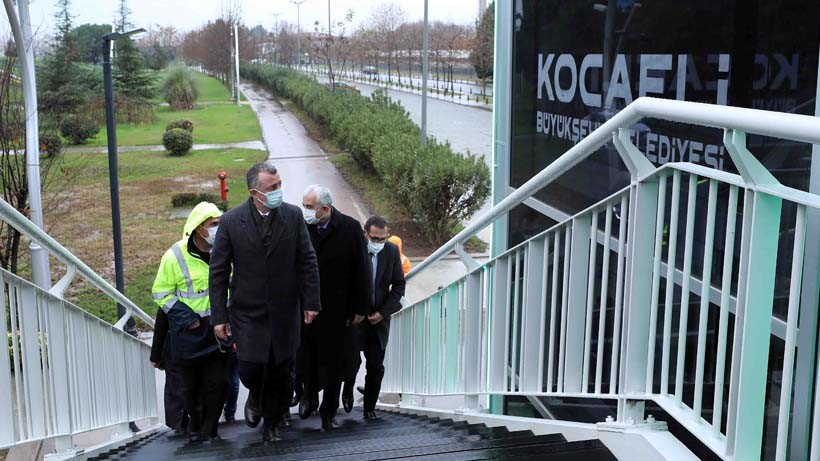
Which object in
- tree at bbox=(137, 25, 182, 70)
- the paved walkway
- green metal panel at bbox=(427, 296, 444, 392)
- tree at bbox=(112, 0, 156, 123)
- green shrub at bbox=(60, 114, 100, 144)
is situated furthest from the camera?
tree at bbox=(137, 25, 182, 70)

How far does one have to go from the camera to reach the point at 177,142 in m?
30.8

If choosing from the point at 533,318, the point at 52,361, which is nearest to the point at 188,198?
the point at 52,361

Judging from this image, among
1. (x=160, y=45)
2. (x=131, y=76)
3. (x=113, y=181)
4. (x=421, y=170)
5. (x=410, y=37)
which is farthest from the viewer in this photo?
(x=160, y=45)

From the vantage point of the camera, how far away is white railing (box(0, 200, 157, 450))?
359 centimetres

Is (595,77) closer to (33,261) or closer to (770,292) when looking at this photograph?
(770,292)

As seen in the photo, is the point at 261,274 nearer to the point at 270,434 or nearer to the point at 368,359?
the point at 270,434

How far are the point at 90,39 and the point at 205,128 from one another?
38.5m

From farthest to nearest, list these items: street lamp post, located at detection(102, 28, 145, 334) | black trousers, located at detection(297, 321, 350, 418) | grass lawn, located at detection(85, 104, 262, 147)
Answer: grass lawn, located at detection(85, 104, 262, 147) → street lamp post, located at detection(102, 28, 145, 334) → black trousers, located at detection(297, 321, 350, 418)

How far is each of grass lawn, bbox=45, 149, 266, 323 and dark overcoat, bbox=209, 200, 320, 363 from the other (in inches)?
318

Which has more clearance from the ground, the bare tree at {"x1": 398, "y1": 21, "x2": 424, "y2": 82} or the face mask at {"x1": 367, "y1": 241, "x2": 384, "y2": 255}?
the bare tree at {"x1": 398, "y1": 21, "x2": 424, "y2": 82}

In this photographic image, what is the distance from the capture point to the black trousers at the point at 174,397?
5672 mm

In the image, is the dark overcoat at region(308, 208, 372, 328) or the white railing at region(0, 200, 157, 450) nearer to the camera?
the white railing at region(0, 200, 157, 450)

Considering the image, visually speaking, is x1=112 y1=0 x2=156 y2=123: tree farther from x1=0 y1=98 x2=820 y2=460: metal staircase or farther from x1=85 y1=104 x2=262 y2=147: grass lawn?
x1=0 y1=98 x2=820 y2=460: metal staircase

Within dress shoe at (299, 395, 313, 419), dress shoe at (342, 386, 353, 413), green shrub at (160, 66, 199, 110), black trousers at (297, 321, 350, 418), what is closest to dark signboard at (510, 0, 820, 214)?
black trousers at (297, 321, 350, 418)
